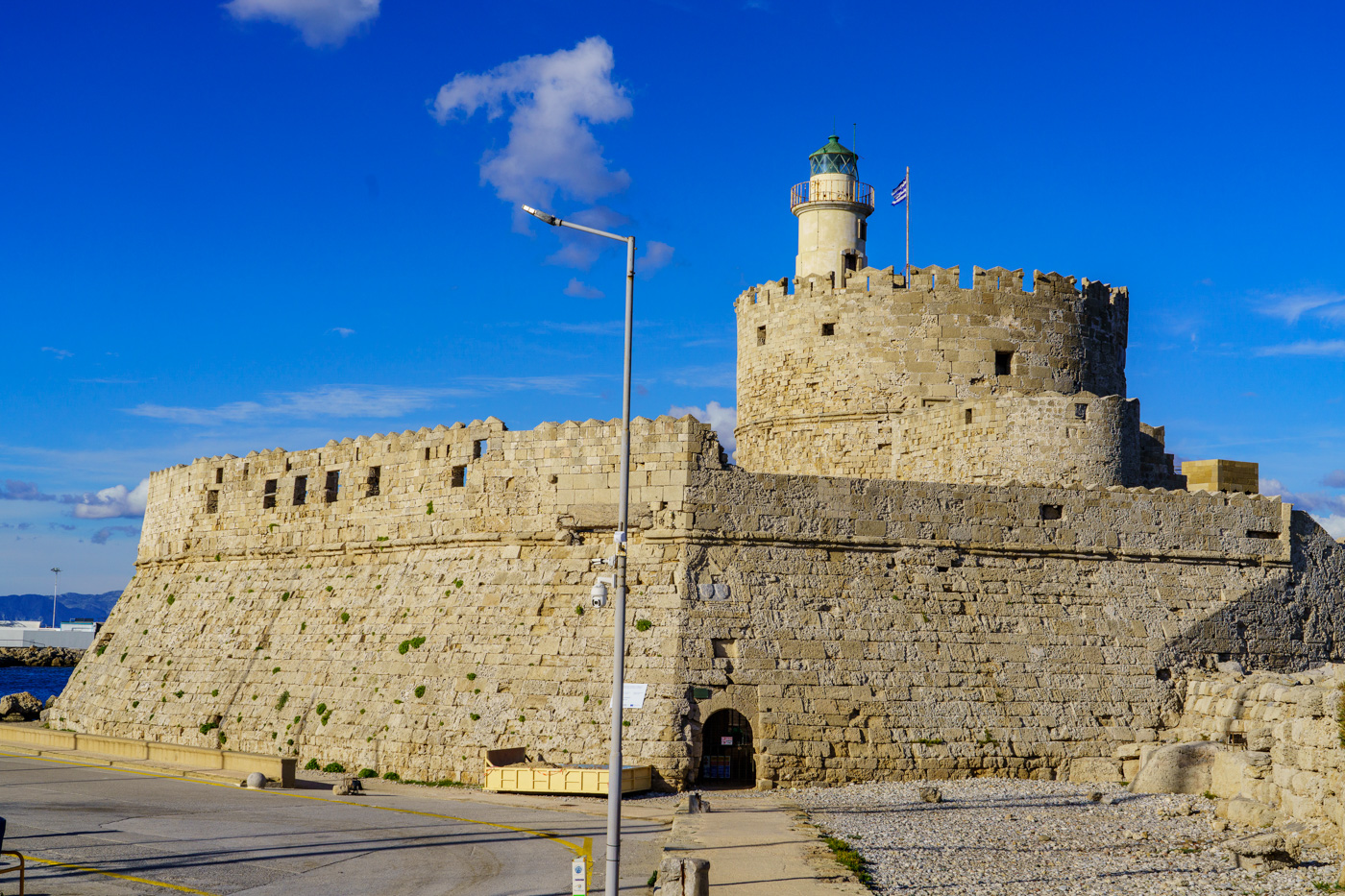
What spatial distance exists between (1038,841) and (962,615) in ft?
20.7

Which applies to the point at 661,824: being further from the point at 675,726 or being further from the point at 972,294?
the point at 972,294

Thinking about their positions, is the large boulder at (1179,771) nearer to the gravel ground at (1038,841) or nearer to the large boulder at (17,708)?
the gravel ground at (1038,841)

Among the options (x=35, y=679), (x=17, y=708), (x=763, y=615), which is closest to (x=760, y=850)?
(x=763, y=615)

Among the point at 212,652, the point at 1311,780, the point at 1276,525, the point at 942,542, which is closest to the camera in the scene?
the point at 1311,780

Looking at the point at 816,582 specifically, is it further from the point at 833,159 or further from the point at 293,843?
the point at 833,159

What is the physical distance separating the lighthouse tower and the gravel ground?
16635 millimetres

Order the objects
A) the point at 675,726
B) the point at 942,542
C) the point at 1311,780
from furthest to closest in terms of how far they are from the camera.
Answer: the point at 942,542 → the point at 675,726 → the point at 1311,780

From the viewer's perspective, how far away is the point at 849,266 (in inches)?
1297

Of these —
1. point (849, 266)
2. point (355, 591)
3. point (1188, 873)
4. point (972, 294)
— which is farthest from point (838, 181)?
point (1188, 873)

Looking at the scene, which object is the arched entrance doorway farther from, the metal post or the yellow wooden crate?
the metal post

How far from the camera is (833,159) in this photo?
118 ft

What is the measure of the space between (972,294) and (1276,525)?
26.2 feet

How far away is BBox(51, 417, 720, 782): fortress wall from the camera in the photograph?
20844 millimetres

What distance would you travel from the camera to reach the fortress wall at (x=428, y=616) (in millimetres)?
20844
